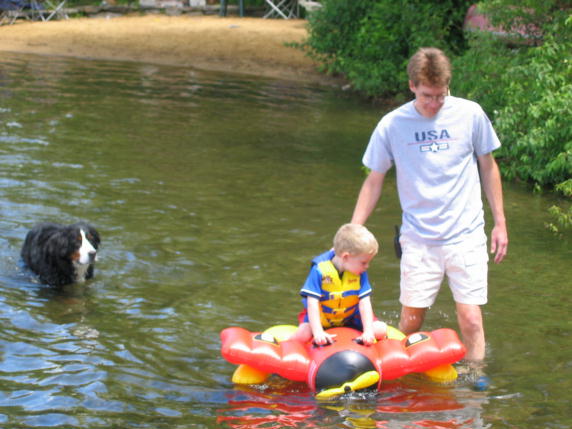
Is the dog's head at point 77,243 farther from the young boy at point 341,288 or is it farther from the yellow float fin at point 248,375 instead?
the young boy at point 341,288

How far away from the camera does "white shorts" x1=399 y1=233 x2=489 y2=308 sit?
19.6 feet

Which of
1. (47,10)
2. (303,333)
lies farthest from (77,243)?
(47,10)

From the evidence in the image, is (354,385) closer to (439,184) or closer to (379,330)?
Result: (379,330)

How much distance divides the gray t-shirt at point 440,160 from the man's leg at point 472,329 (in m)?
0.55

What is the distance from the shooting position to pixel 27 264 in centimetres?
894

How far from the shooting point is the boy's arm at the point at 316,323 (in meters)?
6.02

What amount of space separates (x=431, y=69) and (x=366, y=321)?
73.2 inches

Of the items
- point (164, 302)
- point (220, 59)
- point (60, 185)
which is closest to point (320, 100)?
point (220, 59)

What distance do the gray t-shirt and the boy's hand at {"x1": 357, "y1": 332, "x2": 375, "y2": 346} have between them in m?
0.77

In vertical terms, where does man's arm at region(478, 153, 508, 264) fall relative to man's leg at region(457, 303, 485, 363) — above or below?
above

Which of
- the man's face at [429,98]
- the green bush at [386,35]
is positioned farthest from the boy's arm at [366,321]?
the green bush at [386,35]

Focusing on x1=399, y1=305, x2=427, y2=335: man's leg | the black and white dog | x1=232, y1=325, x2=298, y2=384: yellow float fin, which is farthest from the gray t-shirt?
the black and white dog

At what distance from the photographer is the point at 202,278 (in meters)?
8.85

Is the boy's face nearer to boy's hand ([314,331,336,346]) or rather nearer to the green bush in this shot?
boy's hand ([314,331,336,346])
